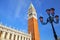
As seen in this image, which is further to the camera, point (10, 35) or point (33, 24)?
point (33, 24)

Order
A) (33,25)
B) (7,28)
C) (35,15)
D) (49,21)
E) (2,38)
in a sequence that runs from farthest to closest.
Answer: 1. (35,15)
2. (33,25)
3. (7,28)
4. (2,38)
5. (49,21)

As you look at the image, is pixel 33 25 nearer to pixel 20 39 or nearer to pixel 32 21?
pixel 32 21

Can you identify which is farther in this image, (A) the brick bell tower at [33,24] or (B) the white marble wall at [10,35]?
(A) the brick bell tower at [33,24]

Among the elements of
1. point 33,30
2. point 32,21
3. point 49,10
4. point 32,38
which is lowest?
point 49,10

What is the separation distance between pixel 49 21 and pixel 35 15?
3395 cm

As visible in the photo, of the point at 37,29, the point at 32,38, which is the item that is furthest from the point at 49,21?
the point at 37,29

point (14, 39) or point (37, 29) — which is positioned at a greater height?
point (37, 29)

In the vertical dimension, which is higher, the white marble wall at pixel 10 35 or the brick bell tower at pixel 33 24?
the brick bell tower at pixel 33 24

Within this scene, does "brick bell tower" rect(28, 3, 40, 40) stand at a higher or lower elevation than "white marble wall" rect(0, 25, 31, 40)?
higher

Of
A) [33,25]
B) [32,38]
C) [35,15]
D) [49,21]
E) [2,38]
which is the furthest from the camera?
[35,15]

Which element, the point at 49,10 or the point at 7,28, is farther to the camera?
the point at 7,28

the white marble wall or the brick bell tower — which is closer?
the white marble wall

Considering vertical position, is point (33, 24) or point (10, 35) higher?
point (33, 24)

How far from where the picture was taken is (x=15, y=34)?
114 feet
